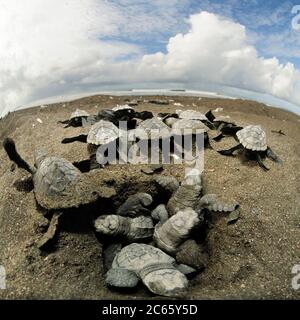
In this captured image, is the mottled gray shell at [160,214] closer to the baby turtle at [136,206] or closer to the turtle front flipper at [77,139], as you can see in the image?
the baby turtle at [136,206]

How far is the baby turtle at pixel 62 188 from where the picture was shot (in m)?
4.01

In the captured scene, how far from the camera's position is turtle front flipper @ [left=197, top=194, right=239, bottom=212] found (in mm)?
4305

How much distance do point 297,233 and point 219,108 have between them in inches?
306

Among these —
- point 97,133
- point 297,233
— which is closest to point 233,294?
point 297,233

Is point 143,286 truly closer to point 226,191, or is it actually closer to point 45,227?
point 45,227

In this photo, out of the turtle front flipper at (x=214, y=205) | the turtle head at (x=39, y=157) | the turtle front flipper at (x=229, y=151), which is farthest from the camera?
the turtle front flipper at (x=229, y=151)

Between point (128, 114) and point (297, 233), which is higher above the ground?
point (128, 114)

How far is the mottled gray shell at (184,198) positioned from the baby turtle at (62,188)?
75 centimetres

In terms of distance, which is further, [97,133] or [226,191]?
[97,133]

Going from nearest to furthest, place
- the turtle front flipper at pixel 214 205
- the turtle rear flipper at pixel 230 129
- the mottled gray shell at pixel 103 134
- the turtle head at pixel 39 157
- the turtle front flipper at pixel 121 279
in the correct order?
the turtle front flipper at pixel 121 279 < the turtle front flipper at pixel 214 205 < the turtle head at pixel 39 157 < the mottled gray shell at pixel 103 134 < the turtle rear flipper at pixel 230 129

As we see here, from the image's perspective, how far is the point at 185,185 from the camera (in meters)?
4.57

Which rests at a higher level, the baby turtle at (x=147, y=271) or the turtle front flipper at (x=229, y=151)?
the turtle front flipper at (x=229, y=151)

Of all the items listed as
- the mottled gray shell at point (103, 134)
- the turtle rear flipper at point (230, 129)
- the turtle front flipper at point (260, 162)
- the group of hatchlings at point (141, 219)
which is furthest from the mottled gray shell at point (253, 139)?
the mottled gray shell at point (103, 134)
